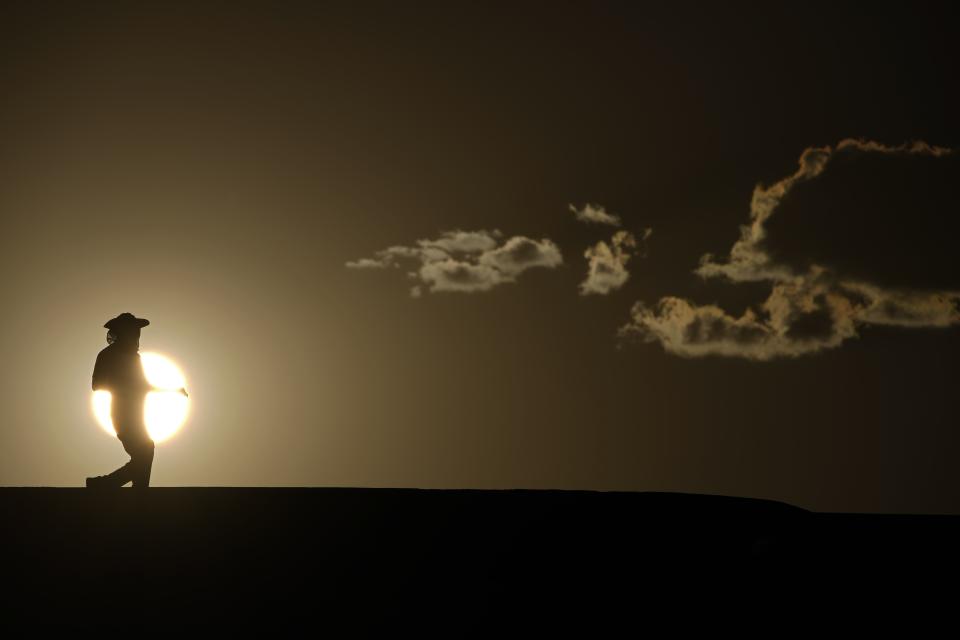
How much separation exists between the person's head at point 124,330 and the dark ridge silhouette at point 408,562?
189cm

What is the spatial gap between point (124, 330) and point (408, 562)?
4230mm

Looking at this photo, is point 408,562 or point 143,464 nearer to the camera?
point 408,562

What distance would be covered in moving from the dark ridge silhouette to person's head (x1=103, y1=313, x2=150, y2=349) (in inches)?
74.5

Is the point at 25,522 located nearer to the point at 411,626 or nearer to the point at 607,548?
the point at 411,626

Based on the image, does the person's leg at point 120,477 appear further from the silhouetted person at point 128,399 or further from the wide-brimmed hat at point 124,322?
the wide-brimmed hat at point 124,322

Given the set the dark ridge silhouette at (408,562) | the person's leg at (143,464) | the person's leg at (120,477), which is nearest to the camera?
the dark ridge silhouette at (408,562)

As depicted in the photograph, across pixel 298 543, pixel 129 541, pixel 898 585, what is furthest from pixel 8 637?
pixel 898 585

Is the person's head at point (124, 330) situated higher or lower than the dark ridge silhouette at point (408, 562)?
higher

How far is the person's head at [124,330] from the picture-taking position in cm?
1026

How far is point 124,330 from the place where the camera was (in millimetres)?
10281

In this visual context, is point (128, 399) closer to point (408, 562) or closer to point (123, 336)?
point (123, 336)

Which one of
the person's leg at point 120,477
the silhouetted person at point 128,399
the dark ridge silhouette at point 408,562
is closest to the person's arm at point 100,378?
the silhouetted person at point 128,399

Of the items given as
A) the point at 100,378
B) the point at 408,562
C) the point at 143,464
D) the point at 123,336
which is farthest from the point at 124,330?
the point at 408,562

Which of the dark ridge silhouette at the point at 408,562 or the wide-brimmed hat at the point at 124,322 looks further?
the wide-brimmed hat at the point at 124,322
